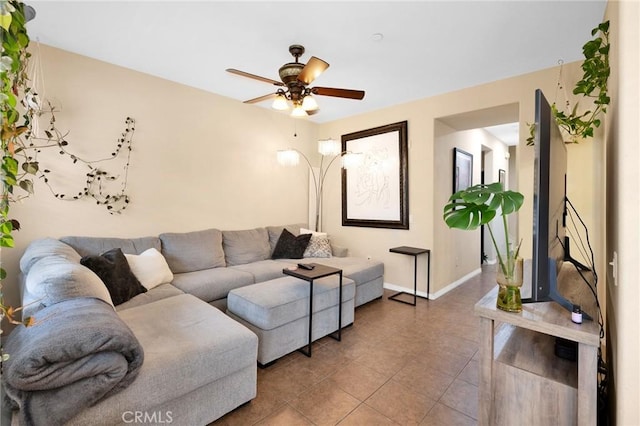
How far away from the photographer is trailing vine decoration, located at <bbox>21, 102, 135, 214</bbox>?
261cm

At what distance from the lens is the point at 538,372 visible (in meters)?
1.33

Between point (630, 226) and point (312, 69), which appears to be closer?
point (630, 226)

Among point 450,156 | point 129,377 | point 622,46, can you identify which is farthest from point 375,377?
point 450,156

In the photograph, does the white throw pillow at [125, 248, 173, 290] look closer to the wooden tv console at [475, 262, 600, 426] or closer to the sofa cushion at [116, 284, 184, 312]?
the sofa cushion at [116, 284, 184, 312]

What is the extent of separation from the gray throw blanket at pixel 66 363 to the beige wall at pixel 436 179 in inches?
137

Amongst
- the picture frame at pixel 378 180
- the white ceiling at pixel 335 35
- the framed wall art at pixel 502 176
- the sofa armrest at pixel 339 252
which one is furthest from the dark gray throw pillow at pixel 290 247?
the framed wall art at pixel 502 176

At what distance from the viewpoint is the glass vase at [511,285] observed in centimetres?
139

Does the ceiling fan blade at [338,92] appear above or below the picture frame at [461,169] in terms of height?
above

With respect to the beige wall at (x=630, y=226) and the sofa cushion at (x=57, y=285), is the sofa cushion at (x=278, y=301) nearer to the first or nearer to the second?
the sofa cushion at (x=57, y=285)

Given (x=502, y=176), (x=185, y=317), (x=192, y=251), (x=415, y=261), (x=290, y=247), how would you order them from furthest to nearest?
(x=502, y=176), (x=290, y=247), (x=415, y=261), (x=192, y=251), (x=185, y=317)

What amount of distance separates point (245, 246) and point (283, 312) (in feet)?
5.46

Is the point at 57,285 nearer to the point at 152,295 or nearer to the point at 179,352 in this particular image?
the point at 179,352

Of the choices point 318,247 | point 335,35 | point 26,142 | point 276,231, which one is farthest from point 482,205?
point 26,142

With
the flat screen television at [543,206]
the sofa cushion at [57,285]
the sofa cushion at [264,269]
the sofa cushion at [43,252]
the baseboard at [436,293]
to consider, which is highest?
the flat screen television at [543,206]
